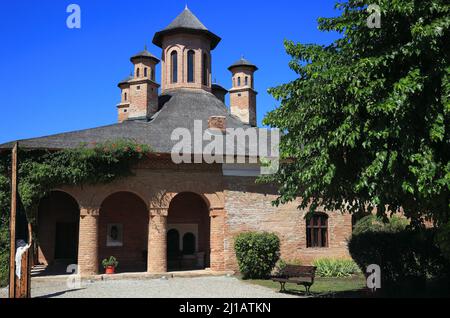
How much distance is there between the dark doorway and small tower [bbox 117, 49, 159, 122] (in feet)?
22.0

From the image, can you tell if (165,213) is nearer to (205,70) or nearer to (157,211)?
(157,211)

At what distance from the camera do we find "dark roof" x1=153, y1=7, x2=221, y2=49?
29.2 m

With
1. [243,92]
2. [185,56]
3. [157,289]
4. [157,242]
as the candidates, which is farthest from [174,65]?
[157,289]

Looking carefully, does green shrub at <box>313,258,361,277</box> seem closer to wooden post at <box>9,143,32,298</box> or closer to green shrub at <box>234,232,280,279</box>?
green shrub at <box>234,232,280,279</box>

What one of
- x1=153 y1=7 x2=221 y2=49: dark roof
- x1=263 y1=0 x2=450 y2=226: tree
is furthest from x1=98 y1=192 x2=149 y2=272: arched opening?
x1=153 y1=7 x2=221 y2=49: dark roof

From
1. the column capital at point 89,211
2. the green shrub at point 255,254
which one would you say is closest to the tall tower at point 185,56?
the column capital at point 89,211

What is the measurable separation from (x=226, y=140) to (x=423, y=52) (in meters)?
12.6

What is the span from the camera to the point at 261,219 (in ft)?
64.5

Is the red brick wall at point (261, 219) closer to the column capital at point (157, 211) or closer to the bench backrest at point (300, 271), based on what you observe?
the column capital at point (157, 211)

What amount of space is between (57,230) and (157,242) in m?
5.84

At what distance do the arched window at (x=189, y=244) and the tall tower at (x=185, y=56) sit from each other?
34.6ft

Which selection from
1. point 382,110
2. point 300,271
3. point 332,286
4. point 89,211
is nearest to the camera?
point 382,110

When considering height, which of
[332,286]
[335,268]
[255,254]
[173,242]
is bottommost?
[332,286]
